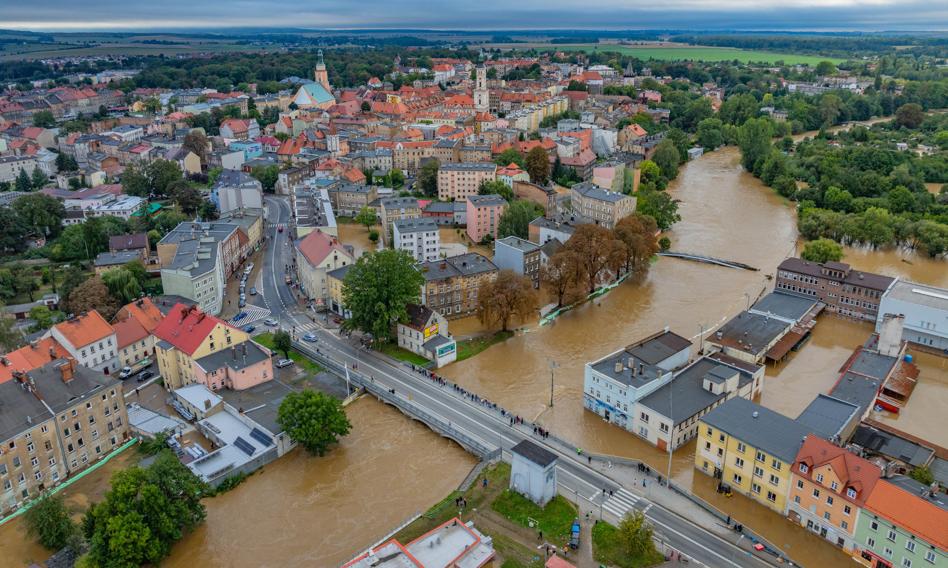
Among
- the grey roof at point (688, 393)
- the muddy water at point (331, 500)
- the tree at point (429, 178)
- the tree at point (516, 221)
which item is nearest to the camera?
the muddy water at point (331, 500)

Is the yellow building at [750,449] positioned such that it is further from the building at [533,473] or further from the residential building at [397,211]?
the residential building at [397,211]

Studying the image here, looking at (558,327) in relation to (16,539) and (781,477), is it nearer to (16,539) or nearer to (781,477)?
(781,477)

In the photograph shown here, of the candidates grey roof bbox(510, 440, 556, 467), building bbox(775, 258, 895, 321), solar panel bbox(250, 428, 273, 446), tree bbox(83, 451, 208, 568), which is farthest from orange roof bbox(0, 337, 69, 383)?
building bbox(775, 258, 895, 321)

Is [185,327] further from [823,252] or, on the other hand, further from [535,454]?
[823,252]

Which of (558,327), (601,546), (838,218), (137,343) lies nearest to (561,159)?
(838,218)

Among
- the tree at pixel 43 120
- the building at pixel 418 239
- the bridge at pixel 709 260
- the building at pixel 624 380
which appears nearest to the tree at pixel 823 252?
the bridge at pixel 709 260

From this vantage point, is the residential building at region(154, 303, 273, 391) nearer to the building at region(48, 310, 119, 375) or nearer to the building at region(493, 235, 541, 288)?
the building at region(48, 310, 119, 375)

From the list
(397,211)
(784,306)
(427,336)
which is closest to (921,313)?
(784,306)
